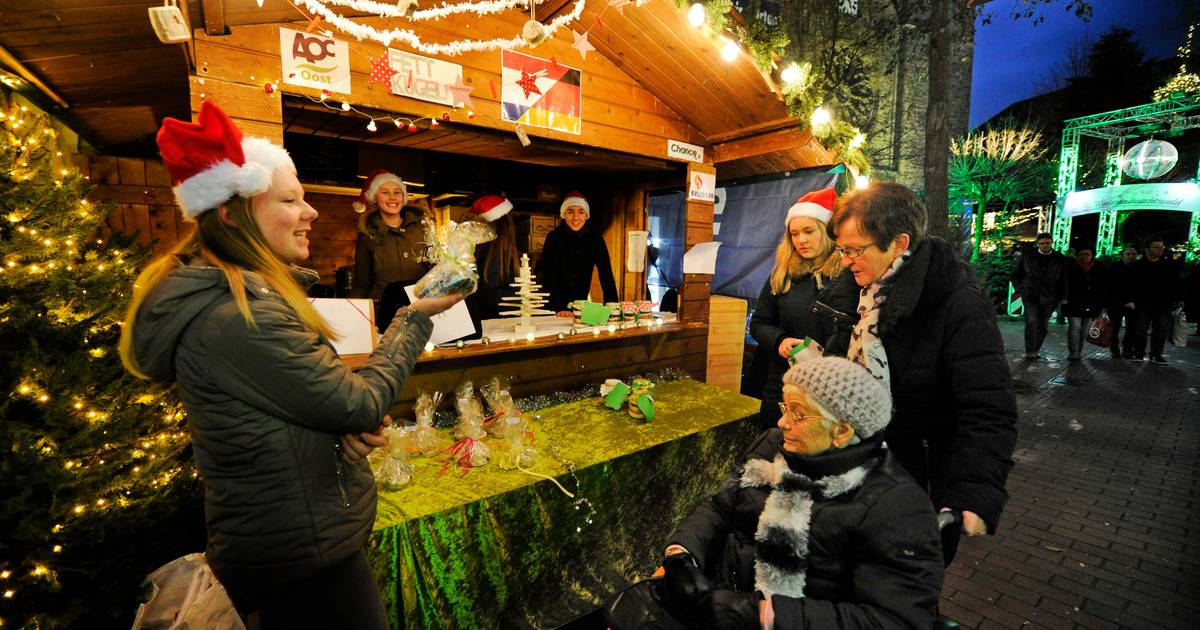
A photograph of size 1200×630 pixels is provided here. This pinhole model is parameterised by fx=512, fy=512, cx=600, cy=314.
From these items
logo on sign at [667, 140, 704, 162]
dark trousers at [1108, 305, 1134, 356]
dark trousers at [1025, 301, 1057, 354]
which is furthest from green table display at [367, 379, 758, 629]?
dark trousers at [1108, 305, 1134, 356]

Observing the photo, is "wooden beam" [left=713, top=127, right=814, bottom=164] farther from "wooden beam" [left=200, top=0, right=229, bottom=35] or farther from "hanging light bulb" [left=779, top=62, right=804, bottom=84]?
"wooden beam" [left=200, top=0, right=229, bottom=35]

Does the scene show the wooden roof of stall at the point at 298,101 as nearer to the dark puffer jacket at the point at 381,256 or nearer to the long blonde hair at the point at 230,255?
the dark puffer jacket at the point at 381,256

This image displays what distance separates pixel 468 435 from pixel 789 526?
1.94m

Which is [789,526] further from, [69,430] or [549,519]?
[69,430]

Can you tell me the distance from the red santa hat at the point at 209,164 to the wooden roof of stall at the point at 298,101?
1.38 metres

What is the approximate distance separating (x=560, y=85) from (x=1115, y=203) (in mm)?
19870

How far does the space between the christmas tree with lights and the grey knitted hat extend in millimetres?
2824

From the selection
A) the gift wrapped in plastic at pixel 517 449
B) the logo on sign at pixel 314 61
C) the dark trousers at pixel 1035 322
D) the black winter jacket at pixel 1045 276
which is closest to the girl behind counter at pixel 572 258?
the gift wrapped in plastic at pixel 517 449

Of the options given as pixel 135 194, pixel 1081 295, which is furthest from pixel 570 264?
pixel 1081 295

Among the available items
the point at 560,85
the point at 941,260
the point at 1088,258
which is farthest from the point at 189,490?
the point at 1088,258

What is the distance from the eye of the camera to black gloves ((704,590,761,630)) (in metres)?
1.45

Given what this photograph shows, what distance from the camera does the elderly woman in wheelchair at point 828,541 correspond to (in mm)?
1388

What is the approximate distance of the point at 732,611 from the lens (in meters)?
1.47

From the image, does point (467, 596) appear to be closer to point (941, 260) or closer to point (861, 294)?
point (861, 294)
